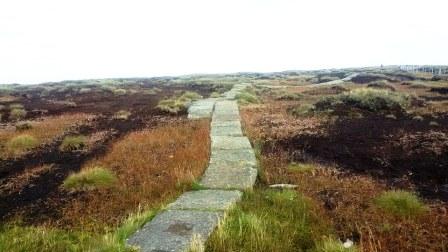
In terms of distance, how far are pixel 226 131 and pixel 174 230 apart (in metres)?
8.11

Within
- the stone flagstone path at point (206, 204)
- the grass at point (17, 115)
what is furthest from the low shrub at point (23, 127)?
the stone flagstone path at point (206, 204)

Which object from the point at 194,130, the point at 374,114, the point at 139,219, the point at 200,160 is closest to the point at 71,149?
the point at 194,130

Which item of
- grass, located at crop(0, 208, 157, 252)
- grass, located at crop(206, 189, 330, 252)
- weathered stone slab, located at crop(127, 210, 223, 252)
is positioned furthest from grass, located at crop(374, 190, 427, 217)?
grass, located at crop(0, 208, 157, 252)

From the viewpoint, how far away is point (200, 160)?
30.9 feet

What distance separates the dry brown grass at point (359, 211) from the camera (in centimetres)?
555

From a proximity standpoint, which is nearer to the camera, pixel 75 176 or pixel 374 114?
pixel 75 176

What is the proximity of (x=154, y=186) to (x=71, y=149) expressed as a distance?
19.5ft

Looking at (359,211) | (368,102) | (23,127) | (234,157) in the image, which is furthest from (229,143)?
(368,102)

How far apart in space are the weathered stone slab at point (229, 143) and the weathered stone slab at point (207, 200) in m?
3.48

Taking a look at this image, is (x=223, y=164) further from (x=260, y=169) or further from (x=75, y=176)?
(x=75, y=176)

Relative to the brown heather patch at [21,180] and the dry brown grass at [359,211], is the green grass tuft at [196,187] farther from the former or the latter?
the brown heather patch at [21,180]

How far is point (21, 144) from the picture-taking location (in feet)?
45.6

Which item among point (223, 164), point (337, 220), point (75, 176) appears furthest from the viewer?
point (223, 164)

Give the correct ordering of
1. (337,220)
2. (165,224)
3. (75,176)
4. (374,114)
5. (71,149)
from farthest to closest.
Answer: (374,114) < (71,149) < (75,176) < (337,220) < (165,224)
